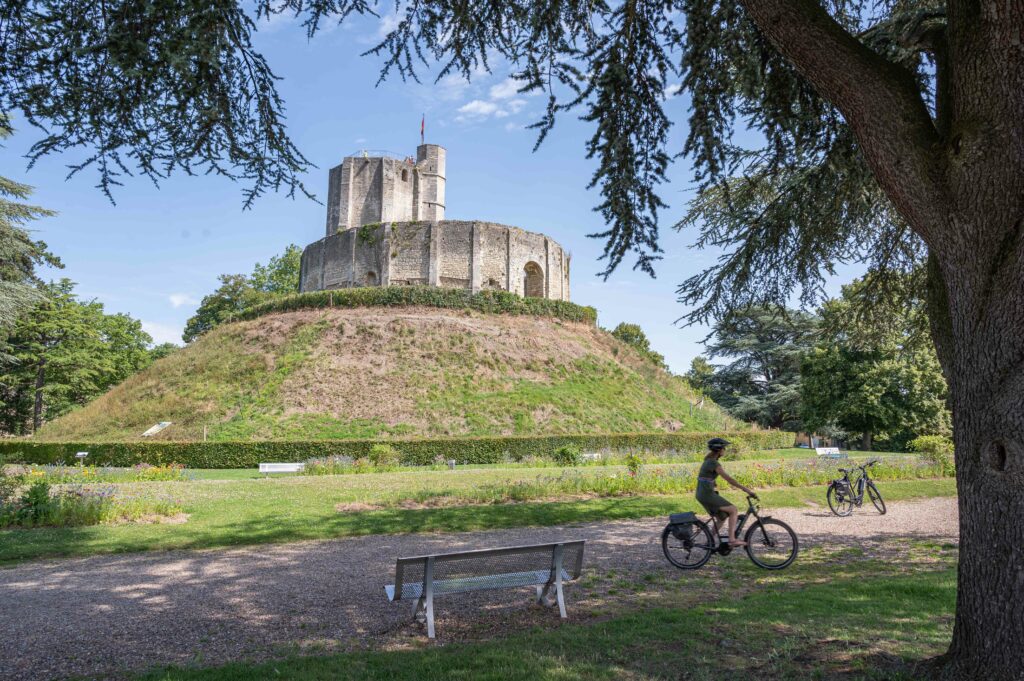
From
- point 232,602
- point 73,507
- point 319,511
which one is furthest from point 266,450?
point 232,602

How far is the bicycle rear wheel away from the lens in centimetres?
683

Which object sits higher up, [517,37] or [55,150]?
[517,37]

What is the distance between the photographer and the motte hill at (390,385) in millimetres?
28109

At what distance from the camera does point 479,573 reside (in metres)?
5.02

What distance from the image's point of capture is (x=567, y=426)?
29031mm

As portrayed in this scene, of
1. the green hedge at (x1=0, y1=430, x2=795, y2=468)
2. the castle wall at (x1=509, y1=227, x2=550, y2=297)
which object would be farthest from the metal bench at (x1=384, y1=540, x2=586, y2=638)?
the castle wall at (x1=509, y1=227, x2=550, y2=297)

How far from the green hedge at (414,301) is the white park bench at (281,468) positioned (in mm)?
21123

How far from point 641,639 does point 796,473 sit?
12.2 meters

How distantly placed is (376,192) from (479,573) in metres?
44.0

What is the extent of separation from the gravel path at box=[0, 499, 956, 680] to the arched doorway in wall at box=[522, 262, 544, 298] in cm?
3596

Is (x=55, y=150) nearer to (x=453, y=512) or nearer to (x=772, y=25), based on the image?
(x=772, y=25)

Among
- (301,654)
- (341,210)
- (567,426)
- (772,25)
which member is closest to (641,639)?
(301,654)

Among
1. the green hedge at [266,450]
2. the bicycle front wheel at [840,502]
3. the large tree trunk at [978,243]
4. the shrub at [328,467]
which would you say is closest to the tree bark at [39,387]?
the green hedge at [266,450]

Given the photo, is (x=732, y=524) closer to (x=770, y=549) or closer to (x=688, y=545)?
(x=688, y=545)
